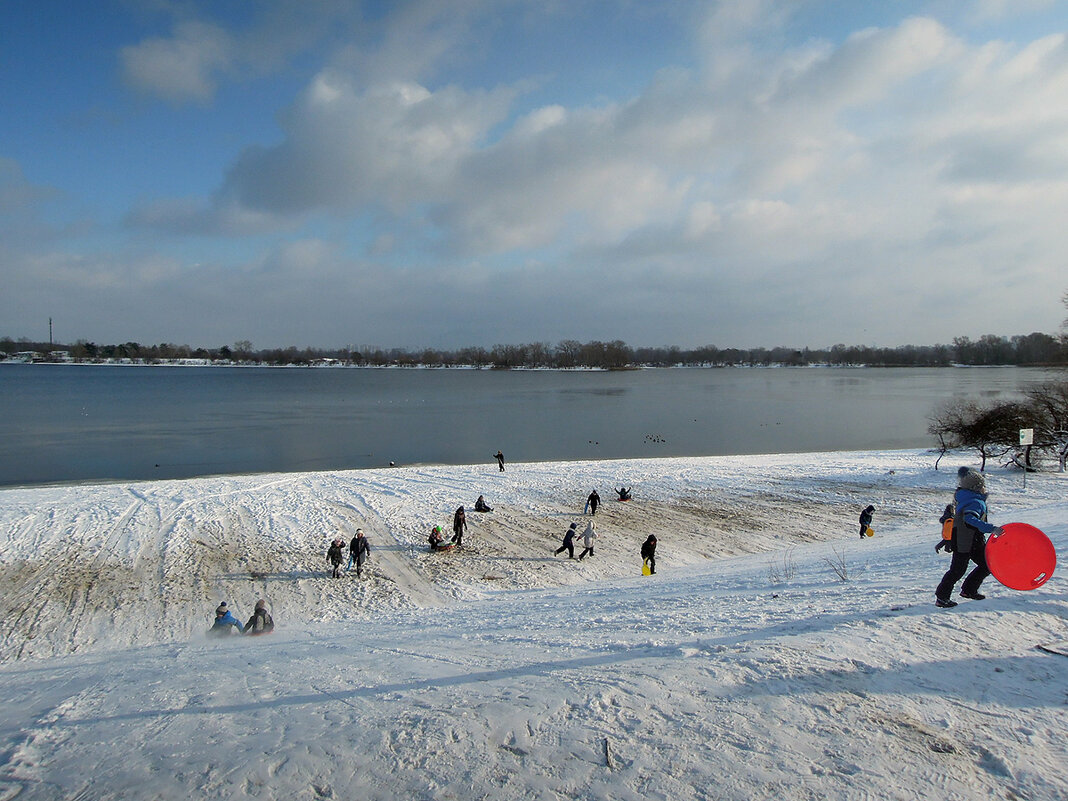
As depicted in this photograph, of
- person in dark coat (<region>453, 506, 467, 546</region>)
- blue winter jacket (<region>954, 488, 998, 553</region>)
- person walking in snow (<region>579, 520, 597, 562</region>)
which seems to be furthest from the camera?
person in dark coat (<region>453, 506, 467, 546</region>)

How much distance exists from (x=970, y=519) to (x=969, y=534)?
0.22 metres

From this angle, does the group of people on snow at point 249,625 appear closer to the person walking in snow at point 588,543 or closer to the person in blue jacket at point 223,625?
the person in blue jacket at point 223,625

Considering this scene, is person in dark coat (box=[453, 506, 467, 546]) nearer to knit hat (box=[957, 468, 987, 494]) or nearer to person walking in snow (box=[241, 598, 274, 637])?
person walking in snow (box=[241, 598, 274, 637])

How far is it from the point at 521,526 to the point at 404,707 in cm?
1355

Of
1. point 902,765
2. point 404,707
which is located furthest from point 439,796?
point 902,765

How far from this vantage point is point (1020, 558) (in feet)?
19.6

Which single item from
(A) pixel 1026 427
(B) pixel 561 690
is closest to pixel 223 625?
(B) pixel 561 690

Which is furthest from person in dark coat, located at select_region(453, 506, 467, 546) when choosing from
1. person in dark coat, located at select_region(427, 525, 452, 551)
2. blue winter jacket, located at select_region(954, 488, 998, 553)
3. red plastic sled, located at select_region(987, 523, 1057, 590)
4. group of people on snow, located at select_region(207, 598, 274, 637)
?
red plastic sled, located at select_region(987, 523, 1057, 590)

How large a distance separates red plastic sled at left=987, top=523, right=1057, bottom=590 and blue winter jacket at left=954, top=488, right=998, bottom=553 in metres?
0.26

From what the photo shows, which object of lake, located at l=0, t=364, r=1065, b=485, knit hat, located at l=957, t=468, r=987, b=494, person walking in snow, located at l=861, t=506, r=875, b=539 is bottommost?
lake, located at l=0, t=364, r=1065, b=485

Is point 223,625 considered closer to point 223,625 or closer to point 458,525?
point 223,625

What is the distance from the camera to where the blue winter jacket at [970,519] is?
5.66m

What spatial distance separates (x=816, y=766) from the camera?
11.9 ft

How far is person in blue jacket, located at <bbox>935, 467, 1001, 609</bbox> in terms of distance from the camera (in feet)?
18.6
